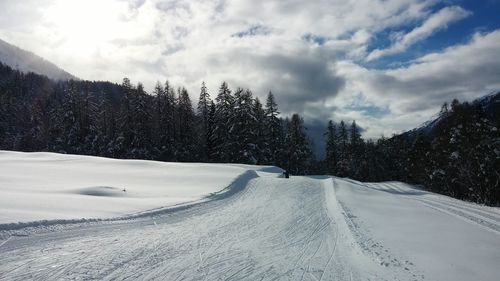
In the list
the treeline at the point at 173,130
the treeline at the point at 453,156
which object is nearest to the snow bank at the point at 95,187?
the treeline at the point at 453,156

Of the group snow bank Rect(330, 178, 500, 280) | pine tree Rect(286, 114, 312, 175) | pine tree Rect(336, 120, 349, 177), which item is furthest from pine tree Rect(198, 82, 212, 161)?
snow bank Rect(330, 178, 500, 280)

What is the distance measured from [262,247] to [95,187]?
9748 mm

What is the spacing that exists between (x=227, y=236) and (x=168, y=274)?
367cm

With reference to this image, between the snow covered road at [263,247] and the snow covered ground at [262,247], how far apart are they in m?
0.02

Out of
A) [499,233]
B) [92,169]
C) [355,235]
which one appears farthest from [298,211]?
[92,169]

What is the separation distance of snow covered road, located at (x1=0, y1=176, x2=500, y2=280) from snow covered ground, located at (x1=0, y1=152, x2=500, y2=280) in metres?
0.02

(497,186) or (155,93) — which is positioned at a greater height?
(155,93)

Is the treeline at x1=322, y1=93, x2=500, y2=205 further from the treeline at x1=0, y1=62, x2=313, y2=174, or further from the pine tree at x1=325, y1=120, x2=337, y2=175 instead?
the treeline at x1=0, y1=62, x2=313, y2=174

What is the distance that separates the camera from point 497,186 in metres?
33.4

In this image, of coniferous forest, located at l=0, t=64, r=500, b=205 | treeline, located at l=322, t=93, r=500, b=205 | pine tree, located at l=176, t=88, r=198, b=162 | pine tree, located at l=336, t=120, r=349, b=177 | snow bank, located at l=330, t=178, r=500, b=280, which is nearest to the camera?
snow bank, located at l=330, t=178, r=500, b=280

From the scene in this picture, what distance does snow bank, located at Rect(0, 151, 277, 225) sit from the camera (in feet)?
38.7

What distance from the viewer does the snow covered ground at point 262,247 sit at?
776cm

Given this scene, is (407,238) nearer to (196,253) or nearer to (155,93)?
(196,253)

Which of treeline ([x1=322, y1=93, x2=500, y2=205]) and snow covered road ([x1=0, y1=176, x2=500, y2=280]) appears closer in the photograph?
snow covered road ([x1=0, y1=176, x2=500, y2=280])
